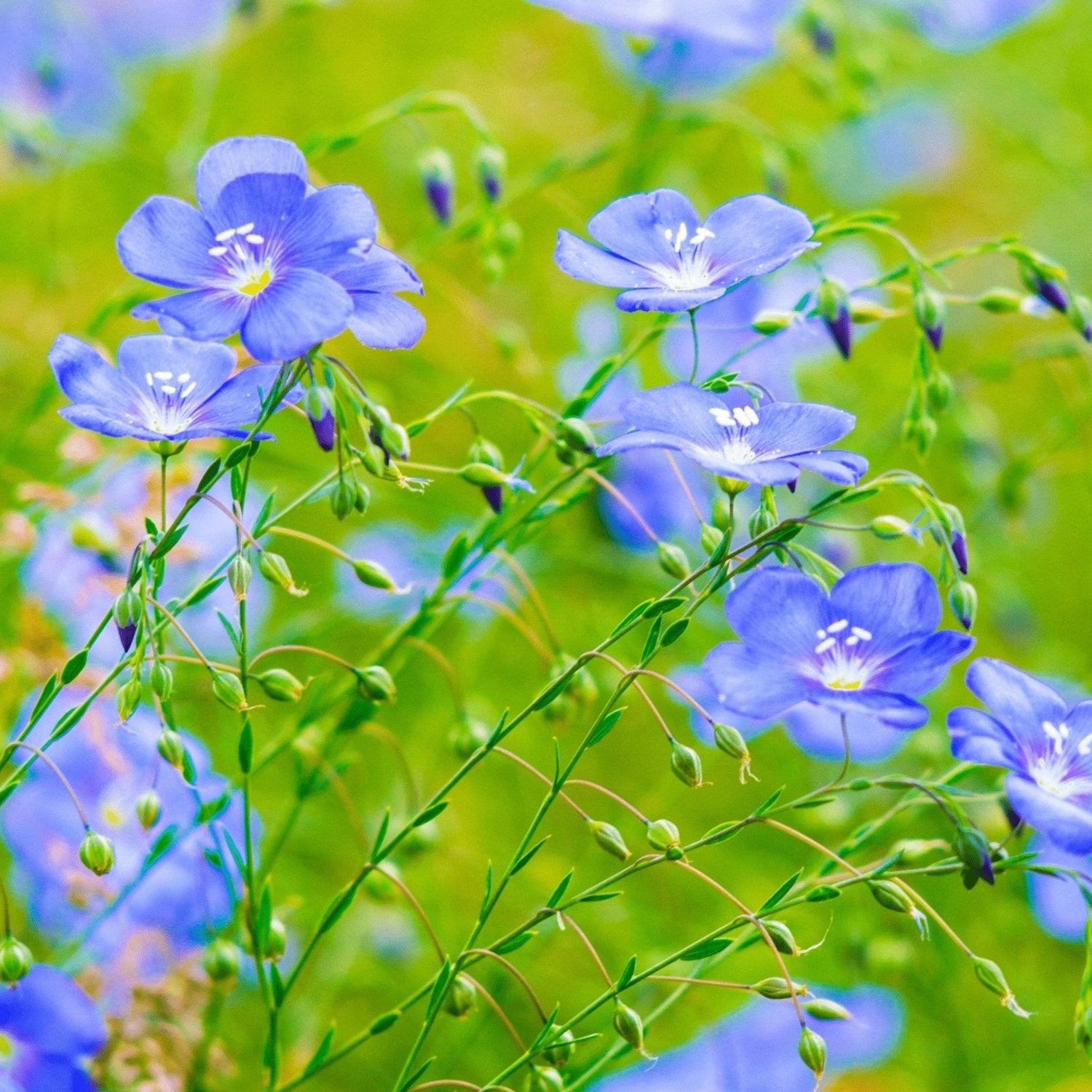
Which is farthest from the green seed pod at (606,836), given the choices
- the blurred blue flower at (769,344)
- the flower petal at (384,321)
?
the blurred blue flower at (769,344)

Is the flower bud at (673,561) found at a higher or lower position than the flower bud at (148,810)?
higher

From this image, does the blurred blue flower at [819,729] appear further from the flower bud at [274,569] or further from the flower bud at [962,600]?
the flower bud at [274,569]

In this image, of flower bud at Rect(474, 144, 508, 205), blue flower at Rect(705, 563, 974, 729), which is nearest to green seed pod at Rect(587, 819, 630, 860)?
blue flower at Rect(705, 563, 974, 729)

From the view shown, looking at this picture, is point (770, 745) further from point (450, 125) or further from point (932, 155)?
point (932, 155)

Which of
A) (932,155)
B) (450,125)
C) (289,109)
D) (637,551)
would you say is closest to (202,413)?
(637,551)

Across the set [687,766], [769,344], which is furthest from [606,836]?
[769,344]

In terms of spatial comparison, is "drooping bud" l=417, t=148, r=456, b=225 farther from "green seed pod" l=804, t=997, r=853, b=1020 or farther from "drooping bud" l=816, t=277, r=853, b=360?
"green seed pod" l=804, t=997, r=853, b=1020
